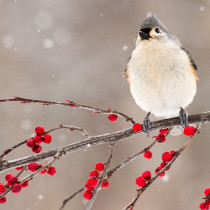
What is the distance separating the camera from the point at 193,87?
188 centimetres

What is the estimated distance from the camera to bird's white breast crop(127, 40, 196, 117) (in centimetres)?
173

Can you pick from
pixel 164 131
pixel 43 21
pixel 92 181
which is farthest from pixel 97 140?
pixel 43 21

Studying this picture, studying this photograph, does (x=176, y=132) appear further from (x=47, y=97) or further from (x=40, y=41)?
(x=40, y=41)

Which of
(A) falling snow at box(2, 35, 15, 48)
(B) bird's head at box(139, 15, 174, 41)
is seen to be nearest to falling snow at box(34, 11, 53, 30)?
(A) falling snow at box(2, 35, 15, 48)

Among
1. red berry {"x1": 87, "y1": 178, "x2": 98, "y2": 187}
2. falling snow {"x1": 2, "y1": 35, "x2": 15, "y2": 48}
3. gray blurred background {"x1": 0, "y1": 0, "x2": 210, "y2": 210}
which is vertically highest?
falling snow {"x1": 2, "y1": 35, "x2": 15, "y2": 48}

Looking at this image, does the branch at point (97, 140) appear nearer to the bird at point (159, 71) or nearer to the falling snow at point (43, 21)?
the bird at point (159, 71)

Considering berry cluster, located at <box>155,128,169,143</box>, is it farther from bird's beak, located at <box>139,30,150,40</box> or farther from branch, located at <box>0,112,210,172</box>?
bird's beak, located at <box>139,30,150,40</box>

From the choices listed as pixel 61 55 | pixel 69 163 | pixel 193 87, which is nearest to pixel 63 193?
pixel 69 163

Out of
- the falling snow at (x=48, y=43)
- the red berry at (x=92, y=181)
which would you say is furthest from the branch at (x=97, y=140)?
the falling snow at (x=48, y=43)

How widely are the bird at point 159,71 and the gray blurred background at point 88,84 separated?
210 cm

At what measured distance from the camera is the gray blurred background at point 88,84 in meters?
3.88

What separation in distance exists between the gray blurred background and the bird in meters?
2.10

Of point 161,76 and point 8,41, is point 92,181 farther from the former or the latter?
point 8,41

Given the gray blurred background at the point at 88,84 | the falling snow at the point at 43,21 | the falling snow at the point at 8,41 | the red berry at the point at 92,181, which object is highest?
the falling snow at the point at 43,21
